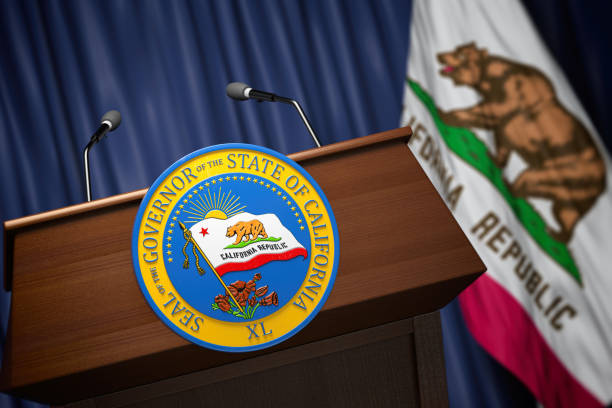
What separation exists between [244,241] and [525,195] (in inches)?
49.5

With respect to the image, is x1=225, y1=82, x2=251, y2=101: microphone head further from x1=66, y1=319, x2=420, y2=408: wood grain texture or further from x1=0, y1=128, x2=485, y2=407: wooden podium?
x1=66, y1=319, x2=420, y2=408: wood grain texture

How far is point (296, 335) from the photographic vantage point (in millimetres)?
746

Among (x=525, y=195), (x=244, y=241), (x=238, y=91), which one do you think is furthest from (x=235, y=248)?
(x=525, y=195)

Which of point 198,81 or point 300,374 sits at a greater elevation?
point 198,81

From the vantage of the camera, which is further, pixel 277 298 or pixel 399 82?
pixel 399 82

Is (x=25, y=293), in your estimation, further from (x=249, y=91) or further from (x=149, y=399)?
(x=249, y=91)

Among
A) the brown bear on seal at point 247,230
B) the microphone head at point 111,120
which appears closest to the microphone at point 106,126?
the microphone head at point 111,120

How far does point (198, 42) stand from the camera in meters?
1.87

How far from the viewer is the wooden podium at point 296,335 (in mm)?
675

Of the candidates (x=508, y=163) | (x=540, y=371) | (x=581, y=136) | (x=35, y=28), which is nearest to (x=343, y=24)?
(x=508, y=163)

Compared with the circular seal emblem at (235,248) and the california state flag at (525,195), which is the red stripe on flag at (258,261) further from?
the california state flag at (525,195)

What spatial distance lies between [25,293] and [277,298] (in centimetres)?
41

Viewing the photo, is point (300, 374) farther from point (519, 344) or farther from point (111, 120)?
point (519, 344)

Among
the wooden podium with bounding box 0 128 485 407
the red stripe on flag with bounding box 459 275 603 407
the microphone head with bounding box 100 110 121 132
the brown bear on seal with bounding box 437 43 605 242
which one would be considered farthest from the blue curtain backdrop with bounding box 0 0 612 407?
the wooden podium with bounding box 0 128 485 407
